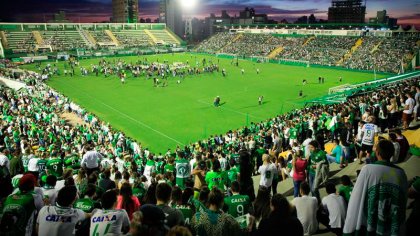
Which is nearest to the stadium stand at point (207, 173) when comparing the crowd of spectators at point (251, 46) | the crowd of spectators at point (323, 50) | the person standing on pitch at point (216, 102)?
the person standing on pitch at point (216, 102)

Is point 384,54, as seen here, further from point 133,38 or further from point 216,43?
point 133,38

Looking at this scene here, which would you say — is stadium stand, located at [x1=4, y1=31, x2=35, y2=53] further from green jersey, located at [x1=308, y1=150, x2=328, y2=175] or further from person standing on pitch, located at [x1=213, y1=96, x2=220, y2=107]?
green jersey, located at [x1=308, y1=150, x2=328, y2=175]

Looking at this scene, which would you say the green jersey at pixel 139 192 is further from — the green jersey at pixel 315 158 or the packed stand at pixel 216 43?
the packed stand at pixel 216 43

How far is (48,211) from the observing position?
4.71 meters

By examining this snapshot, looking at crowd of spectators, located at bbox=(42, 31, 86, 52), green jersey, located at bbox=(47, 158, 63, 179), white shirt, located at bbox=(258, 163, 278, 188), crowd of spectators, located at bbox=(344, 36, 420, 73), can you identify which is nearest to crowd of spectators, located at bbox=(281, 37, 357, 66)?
crowd of spectators, located at bbox=(344, 36, 420, 73)

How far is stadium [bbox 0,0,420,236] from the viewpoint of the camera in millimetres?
4484

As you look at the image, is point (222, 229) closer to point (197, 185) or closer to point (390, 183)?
point (390, 183)

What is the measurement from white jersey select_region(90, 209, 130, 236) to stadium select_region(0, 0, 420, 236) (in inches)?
0.6

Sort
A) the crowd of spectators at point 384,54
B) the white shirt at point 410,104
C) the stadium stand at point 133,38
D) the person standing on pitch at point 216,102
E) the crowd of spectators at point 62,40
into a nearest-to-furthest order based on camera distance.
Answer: the white shirt at point 410,104 → the person standing on pitch at point 216,102 → the crowd of spectators at point 384,54 → the crowd of spectators at point 62,40 → the stadium stand at point 133,38

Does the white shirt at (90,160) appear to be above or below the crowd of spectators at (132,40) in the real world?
below

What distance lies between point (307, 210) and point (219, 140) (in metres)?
13.4

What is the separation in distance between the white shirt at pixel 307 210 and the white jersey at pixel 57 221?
148 inches

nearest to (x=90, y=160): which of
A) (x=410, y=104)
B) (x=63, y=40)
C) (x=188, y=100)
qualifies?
(x=410, y=104)

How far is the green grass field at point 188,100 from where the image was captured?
25.8 m
